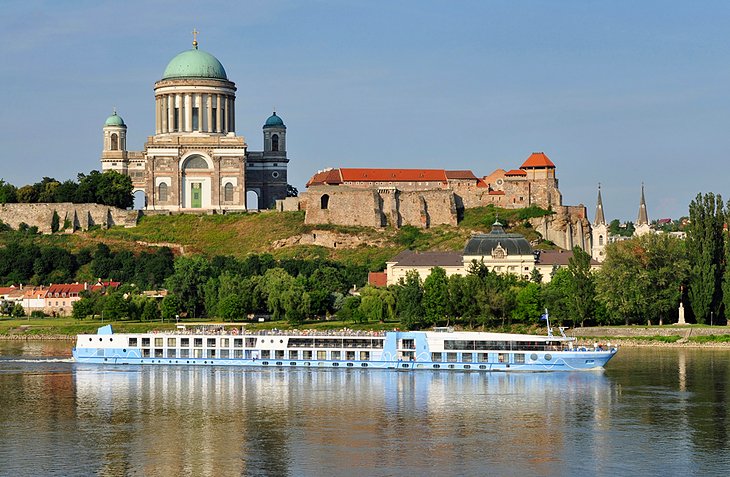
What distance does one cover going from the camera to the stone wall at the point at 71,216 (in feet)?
352

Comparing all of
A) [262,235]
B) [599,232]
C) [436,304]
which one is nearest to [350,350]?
[436,304]

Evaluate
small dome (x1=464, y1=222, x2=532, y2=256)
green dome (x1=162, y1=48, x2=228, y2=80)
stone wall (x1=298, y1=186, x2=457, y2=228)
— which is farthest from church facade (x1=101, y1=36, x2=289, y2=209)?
small dome (x1=464, y1=222, x2=532, y2=256)

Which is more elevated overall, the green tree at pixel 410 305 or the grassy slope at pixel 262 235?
the grassy slope at pixel 262 235

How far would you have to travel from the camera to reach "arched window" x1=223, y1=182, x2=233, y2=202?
361 ft

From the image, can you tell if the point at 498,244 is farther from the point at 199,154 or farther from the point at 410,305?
the point at 199,154

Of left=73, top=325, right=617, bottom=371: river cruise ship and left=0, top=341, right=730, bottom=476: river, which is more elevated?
left=73, top=325, right=617, bottom=371: river cruise ship

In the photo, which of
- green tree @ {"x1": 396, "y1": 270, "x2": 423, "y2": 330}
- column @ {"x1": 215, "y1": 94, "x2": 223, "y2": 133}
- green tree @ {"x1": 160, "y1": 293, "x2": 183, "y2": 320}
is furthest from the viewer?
column @ {"x1": 215, "y1": 94, "x2": 223, "y2": 133}

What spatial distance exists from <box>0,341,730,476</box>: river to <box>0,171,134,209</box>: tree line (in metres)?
49.5

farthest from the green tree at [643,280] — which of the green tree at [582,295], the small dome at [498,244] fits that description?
the small dome at [498,244]

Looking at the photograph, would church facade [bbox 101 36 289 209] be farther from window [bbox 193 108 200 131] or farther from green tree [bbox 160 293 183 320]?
green tree [bbox 160 293 183 320]

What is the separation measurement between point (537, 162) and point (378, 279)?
24993 millimetres

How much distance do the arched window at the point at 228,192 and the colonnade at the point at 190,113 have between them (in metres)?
4.93

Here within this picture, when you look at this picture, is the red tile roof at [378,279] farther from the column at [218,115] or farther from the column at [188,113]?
the column at [188,113]

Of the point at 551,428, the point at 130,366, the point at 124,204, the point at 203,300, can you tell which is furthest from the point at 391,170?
the point at 551,428
